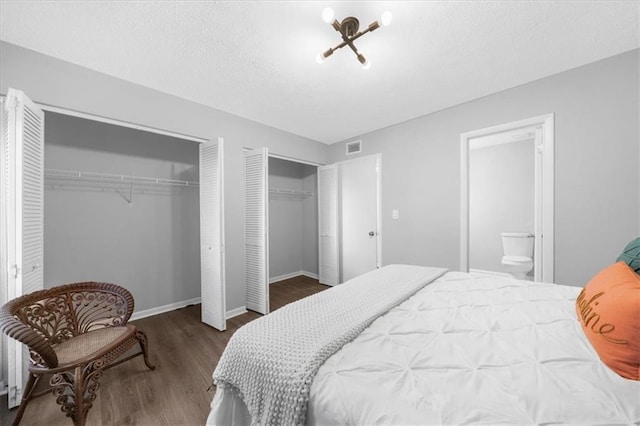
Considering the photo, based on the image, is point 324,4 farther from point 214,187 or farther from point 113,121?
point 113,121

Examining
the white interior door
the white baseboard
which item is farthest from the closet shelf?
the white baseboard

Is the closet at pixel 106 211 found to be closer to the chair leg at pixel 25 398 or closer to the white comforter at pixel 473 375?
the chair leg at pixel 25 398

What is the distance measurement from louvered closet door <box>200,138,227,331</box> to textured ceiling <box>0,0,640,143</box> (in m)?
0.71

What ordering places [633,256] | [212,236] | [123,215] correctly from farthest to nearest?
[123,215], [212,236], [633,256]

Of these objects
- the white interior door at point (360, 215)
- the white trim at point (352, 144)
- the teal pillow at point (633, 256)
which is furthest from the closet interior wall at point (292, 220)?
the teal pillow at point (633, 256)

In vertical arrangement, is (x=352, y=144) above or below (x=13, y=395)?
above

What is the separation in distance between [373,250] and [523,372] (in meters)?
2.92

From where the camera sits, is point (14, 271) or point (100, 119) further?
point (100, 119)

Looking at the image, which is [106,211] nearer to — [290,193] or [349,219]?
[290,193]

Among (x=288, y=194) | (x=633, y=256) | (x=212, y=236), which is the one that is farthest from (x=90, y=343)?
(x=288, y=194)

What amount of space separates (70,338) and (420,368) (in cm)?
232

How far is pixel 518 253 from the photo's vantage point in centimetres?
384

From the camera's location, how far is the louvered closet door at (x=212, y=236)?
2625mm

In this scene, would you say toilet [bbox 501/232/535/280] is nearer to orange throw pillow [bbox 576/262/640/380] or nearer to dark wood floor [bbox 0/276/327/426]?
orange throw pillow [bbox 576/262/640/380]
